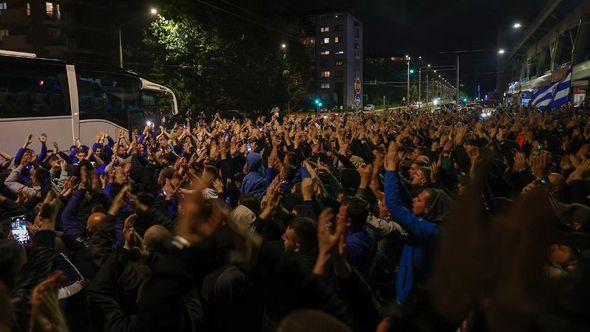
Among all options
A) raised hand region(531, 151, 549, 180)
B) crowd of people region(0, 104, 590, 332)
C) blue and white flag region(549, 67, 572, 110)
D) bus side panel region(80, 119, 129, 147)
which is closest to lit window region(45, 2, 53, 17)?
bus side panel region(80, 119, 129, 147)

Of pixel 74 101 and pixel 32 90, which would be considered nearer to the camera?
pixel 32 90

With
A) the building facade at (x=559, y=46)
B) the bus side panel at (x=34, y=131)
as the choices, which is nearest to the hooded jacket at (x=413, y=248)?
the bus side panel at (x=34, y=131)

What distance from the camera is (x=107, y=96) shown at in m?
17.4

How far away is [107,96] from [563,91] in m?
15.5

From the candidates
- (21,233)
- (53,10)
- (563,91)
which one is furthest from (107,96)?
(53,10)

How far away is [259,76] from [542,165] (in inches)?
1230

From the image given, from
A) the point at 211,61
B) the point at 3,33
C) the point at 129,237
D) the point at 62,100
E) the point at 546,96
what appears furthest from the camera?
the point at 3,33

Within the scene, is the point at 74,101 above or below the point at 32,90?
below

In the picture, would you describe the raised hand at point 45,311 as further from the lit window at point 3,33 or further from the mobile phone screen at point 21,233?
the lit window at point 3,33

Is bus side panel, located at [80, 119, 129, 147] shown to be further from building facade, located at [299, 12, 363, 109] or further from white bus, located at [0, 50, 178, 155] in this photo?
Answer: building facade, located at [299, 12, 363, 109]

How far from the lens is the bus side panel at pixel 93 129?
16172 mm

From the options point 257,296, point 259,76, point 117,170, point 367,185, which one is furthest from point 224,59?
point 257,296

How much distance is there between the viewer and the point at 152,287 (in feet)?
7.62

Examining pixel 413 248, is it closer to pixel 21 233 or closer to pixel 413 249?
pixel 413 249
